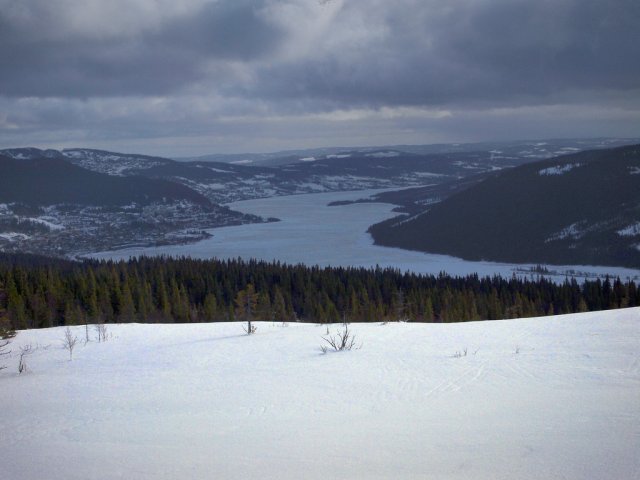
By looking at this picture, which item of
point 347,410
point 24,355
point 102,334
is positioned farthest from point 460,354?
point 102,334

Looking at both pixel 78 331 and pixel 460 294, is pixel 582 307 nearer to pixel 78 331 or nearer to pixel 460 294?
pixel 460 294

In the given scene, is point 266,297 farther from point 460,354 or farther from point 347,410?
point 347,410

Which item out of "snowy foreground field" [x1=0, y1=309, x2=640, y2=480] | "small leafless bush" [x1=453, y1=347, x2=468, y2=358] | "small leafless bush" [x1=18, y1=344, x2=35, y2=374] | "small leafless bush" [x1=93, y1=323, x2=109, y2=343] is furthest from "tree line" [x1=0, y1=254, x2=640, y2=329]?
"small leafless bush" [x1=453, y1=347, x2=468, y2=358]

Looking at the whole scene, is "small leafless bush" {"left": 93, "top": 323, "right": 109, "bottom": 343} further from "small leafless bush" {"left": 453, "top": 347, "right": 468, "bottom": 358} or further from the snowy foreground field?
"small leafless bush" {"left": 453, "top": 347, "right": 468, "bottom": 358}

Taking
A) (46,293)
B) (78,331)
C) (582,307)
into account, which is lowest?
(582,307)

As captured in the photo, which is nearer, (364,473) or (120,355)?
(364,473)

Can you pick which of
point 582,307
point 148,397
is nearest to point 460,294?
point 582,307
